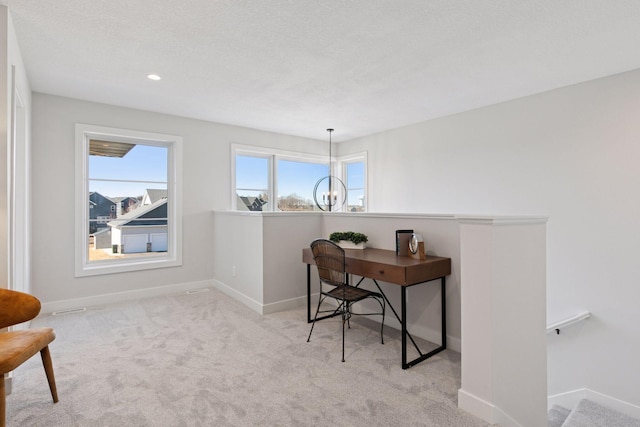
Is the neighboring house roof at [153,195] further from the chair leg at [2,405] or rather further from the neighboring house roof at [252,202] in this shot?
the chair leg at [2,405]

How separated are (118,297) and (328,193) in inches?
143

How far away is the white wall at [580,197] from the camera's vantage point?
2988 mm

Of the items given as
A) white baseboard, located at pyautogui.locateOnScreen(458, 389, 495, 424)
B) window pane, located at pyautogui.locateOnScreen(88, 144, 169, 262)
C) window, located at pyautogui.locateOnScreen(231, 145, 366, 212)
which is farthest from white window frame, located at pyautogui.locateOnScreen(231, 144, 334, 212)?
white baseboard, located at pyautogui.locateOnScreen(458, 389, 495, 424)

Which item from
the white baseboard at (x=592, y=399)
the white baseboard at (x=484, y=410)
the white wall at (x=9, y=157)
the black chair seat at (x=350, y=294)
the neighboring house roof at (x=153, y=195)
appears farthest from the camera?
the neighboring house roof at (x=153, y=195)

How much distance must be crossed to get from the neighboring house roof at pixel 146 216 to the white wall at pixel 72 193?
1.06 feet

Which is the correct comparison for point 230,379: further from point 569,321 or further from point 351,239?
point 569,321

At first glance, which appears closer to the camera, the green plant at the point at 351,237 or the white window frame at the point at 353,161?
the green plant at the point at 351,237

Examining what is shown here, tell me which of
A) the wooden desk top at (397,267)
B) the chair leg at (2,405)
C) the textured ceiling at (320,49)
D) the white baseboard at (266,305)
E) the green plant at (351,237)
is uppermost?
the textured ceiling at (320,49)

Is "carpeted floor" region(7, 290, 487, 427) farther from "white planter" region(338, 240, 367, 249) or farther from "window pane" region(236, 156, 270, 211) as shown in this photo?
"window pane" region(236, 156, 270, 211)

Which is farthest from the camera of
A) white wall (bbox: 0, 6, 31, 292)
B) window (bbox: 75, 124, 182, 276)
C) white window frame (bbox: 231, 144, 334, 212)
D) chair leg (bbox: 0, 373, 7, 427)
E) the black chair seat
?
white window frame (bbox: 231, 144, 334, 212)

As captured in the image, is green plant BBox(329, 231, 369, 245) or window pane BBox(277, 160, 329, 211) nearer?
green plant BBox(329, 231, 369, 245)

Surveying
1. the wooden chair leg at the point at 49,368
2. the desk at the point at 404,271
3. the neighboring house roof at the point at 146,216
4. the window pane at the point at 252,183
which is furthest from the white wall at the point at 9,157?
the window pane at the point at 252,183

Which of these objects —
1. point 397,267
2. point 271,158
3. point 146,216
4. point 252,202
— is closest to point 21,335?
point 397,267

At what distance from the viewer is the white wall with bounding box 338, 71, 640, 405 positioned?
2988 millimetres
